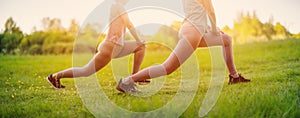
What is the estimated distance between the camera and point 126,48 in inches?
156

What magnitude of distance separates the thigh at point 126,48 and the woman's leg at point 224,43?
2.07 ft

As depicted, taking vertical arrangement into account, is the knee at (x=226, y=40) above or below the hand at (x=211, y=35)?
below

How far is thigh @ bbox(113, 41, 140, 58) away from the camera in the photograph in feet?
12.8

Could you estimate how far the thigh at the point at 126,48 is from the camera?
3896 millimetres

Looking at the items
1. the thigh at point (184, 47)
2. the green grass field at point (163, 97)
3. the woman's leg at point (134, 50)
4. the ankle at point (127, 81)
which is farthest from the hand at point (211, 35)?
the ankle at point (127, 81)

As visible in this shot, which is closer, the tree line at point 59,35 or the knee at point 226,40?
the knee at point 226,40

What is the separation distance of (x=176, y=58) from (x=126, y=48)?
71cm

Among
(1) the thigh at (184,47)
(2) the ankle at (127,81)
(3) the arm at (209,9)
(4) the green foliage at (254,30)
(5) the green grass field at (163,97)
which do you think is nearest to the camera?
(5) the green grass field at (163,97)

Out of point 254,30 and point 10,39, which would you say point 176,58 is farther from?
point 10,39

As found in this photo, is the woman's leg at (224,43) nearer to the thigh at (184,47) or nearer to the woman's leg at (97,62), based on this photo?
the thigh at (184,47)

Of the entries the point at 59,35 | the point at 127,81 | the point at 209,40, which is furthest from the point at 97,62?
the point at 59,35

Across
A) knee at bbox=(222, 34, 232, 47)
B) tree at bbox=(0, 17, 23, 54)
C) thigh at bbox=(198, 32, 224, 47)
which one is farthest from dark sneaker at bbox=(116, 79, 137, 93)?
tree at bbox=(0, 17, 23, 54)

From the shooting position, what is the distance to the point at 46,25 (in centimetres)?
1057

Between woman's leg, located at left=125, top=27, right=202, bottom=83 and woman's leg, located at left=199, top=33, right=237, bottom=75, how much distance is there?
1.22 feet
